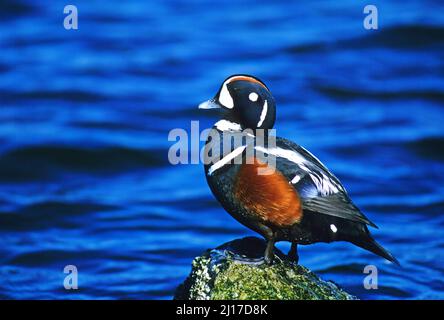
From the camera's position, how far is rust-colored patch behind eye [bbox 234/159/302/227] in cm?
653

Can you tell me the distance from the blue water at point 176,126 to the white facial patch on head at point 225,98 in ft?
10.9

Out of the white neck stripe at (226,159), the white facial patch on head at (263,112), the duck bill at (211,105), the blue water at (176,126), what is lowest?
the white neck stripe at (226,159)

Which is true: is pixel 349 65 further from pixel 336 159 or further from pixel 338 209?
pixel 338 209

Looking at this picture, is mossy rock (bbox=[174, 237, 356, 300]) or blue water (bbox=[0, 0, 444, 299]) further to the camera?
blue water (bbox=[0, 0, 444, 299])

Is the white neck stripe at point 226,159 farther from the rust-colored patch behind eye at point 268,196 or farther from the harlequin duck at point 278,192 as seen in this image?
the rust-colored patch behind eye at point 268,196

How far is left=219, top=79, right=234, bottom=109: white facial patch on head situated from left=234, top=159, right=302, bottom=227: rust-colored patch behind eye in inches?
21.0

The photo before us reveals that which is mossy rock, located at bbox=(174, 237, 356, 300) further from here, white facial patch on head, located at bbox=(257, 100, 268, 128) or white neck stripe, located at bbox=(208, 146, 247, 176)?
white facial patch on head, located at bbox=(257, 100, 268, 128)

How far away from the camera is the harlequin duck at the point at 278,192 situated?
6.54 m

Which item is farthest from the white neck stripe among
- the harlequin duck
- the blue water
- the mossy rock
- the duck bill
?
the blue water

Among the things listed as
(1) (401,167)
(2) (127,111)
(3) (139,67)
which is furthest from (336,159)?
(3) (139,67)

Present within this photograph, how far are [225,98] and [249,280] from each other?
132cm

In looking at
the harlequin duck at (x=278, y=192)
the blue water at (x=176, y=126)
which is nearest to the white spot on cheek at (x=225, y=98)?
the harlequin duck at (x=278, y=192)

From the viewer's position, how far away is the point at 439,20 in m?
A: 18.0

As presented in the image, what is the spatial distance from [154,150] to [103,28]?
17.7 feet
